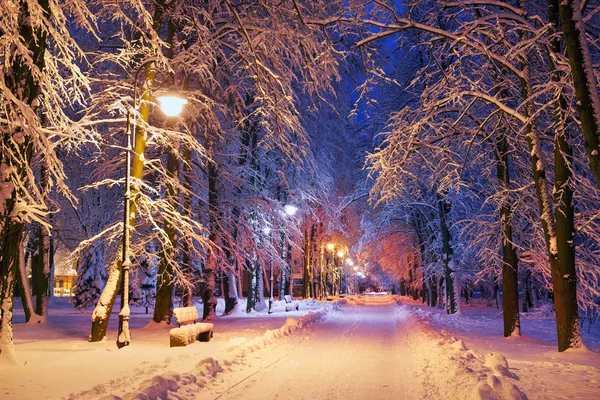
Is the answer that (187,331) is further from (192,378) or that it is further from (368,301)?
(368,301)

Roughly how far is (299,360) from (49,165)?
673 cm

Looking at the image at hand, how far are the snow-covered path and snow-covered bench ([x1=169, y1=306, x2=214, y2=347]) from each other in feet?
7.13

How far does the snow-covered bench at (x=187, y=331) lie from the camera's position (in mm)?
12320

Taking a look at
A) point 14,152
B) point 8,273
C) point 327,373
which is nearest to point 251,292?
point 327,373

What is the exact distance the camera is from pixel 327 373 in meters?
9.21

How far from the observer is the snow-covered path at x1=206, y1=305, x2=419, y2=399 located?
7.56 meters

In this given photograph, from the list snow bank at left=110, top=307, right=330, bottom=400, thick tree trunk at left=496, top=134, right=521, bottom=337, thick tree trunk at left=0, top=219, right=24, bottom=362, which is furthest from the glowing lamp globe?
thick tree trunk at left=496, top=134, right=521, bottom=337

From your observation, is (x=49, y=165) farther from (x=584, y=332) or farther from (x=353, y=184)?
(x=353, y=184)

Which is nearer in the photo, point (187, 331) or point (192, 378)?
point (192, 378)

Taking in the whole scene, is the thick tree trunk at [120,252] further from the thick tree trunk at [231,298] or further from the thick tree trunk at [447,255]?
the thick tree trunk at [447,255]

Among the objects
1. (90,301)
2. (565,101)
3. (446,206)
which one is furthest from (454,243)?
(90,301)

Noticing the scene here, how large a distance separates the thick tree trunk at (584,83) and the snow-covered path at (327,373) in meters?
4.83

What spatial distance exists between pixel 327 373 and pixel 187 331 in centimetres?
479

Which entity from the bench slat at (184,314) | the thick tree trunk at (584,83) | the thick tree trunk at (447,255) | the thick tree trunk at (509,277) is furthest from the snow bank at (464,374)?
the thick tree trunk at (447,255)
